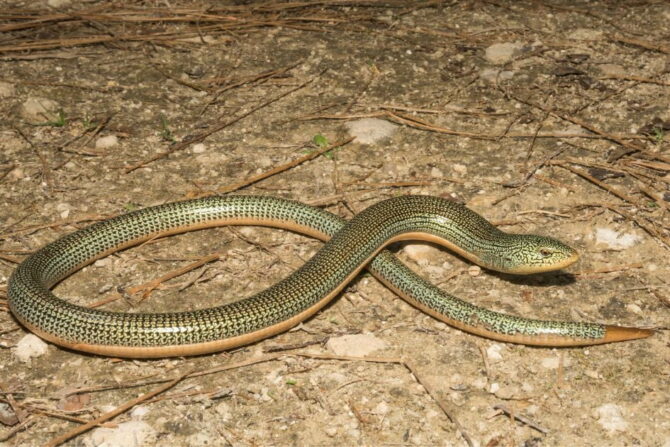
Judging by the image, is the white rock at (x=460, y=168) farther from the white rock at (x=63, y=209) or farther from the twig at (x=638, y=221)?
the white rock at (x=63, y=209)

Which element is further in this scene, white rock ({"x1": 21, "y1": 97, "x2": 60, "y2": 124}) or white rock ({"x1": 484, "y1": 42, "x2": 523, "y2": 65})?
white rock ({"x1": 484, "y1": 42, "x2": 523, "y2": 65})

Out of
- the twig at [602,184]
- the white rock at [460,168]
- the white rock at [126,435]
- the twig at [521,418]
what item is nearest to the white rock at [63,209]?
the white rock at [126,435]

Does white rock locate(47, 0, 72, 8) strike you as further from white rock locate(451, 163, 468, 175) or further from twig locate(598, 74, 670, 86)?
twig locate(598, 74, 670, 86)

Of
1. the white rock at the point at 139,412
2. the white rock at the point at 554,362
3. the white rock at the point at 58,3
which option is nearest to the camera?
the white rock at the point at 139,412

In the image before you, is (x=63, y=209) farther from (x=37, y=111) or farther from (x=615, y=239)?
(x=615, y=239)

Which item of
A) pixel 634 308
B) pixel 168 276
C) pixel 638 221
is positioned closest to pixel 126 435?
pixel 168 276

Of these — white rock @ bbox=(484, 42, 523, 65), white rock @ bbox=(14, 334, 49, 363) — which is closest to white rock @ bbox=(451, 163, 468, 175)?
white rock @ bbox=(484, 42, 523, 65)
